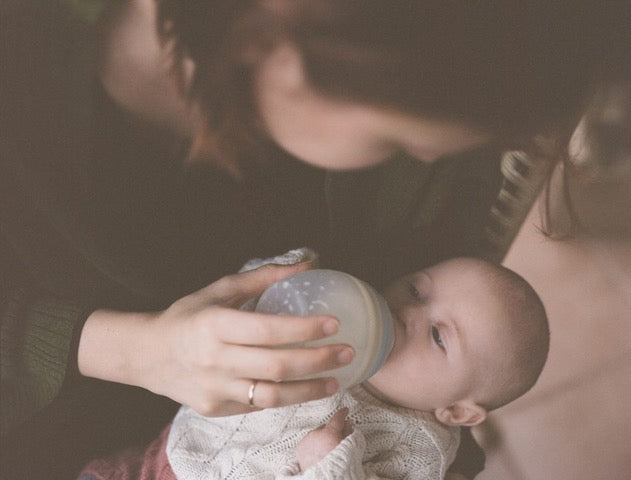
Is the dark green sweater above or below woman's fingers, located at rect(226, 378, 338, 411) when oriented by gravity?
above

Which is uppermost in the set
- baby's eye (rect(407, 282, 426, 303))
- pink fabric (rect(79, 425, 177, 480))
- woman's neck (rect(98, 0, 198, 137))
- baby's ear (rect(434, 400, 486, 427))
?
woman's neck (rect(98, 0, 198, 137))

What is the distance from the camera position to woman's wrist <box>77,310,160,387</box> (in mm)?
610

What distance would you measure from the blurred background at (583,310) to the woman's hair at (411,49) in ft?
0.32

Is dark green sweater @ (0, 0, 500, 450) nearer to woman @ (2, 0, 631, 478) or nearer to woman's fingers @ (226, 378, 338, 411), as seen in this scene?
woman @ (2, 0, 631, 478)

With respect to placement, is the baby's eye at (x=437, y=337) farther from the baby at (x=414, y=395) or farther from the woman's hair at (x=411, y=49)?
the woman's hair at (x=411, y=49)

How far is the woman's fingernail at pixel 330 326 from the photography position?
1.69 ft

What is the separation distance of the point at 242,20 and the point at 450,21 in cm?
16

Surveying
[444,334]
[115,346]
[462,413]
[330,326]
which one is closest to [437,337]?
[444,334]

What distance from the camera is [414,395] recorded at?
2.38 feet

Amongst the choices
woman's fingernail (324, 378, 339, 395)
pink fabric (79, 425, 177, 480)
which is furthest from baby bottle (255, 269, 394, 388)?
pink fabric (79, 425, 177, 480)

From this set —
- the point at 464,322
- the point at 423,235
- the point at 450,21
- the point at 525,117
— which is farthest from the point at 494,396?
Result: the point at 450,21

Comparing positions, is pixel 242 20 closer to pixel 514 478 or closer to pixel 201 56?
pixel 201 56

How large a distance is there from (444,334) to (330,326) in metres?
0.24

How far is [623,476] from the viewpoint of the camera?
0.71m
